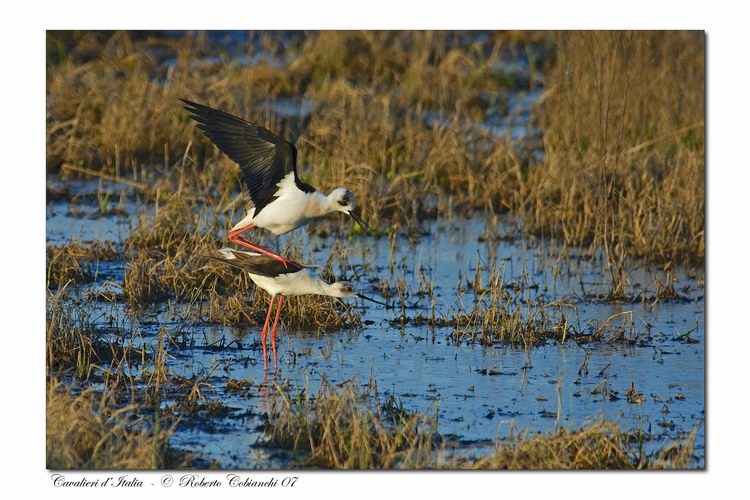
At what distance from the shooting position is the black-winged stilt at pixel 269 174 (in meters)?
6.01

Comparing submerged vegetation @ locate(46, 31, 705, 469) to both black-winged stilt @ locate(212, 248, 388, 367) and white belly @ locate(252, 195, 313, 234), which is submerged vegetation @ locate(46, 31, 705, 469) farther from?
white belly @ locate(252, 195, 313, 234)

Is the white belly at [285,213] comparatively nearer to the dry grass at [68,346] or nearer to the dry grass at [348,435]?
the dry grass at [68,346]

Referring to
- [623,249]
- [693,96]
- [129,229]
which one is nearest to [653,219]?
[623,249]

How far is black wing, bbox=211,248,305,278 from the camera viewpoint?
5.91 metres

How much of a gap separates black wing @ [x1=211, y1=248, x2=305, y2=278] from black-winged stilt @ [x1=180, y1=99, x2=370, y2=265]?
0.11 feet

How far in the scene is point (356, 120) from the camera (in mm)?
9180

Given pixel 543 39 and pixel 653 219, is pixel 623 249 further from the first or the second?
pixel 543 39

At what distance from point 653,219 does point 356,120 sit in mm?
2484

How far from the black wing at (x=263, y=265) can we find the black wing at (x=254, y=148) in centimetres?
32

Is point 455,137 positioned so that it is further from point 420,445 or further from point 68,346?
point 420,445

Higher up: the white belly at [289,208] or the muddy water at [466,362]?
the white belly at [289,208]

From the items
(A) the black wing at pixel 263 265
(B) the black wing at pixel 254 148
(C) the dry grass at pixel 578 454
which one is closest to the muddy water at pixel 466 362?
(C) the dry grass at pixel 578 454

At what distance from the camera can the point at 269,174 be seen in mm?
6180

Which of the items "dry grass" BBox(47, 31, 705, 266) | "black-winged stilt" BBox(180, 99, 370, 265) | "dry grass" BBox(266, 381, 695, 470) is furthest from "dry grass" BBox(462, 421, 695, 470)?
"dry grass" BBox(47, 31, 705, 266)
